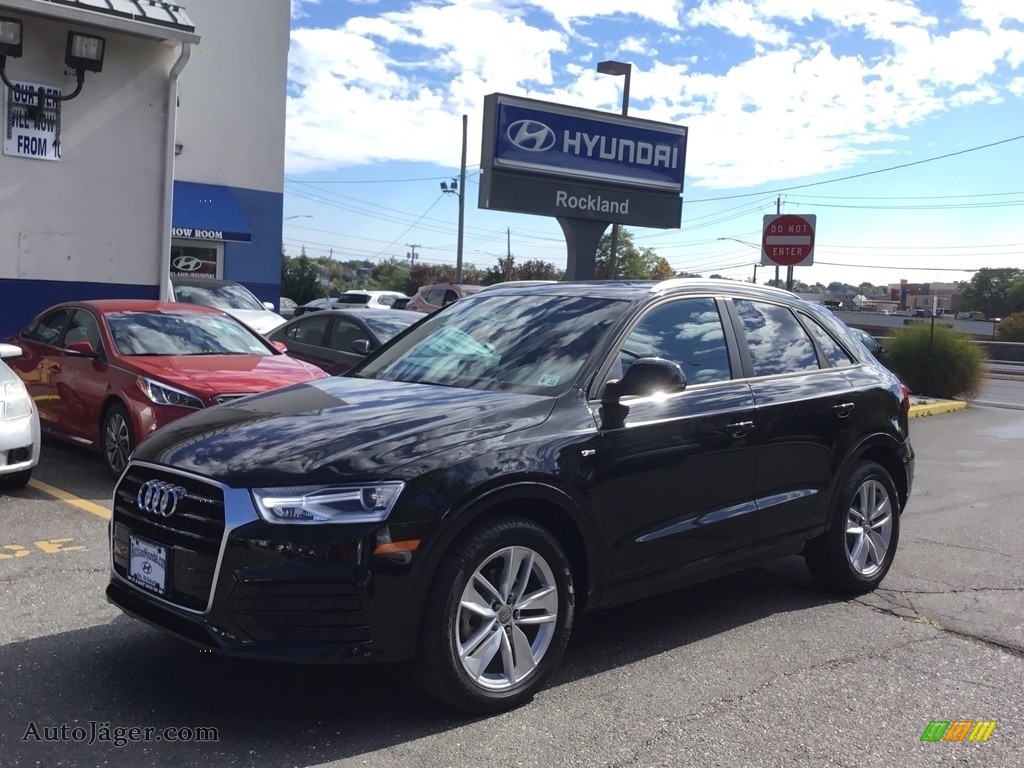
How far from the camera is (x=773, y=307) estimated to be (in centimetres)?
582

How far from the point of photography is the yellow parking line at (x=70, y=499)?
7.24 meters

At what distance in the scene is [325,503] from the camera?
3.66 metres

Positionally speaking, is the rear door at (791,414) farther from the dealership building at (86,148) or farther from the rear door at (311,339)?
the dealership building at (86,148)

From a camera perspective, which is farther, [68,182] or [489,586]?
[68,182]

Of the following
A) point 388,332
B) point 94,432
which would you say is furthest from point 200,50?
point 94,432

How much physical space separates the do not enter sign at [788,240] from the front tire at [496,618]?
11.4m

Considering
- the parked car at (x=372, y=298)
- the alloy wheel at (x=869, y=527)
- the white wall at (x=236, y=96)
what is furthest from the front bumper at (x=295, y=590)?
the parked car at (x=372, y=298)

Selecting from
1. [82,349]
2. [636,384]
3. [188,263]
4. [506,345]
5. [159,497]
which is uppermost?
[188,263]

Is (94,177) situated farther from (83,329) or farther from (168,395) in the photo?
(168,395)

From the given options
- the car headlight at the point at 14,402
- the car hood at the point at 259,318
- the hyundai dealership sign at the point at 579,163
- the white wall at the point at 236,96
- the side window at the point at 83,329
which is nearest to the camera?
the car headlight at the point at 14,402

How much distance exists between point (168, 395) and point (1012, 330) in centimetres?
6095

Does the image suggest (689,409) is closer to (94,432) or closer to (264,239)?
(94,432)

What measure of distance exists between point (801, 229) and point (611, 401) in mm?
11090

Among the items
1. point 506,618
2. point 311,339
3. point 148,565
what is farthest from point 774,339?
point 311,339
